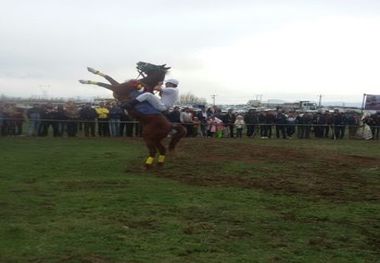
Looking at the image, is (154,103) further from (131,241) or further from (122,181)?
(131,241)

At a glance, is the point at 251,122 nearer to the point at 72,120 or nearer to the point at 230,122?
the point at 230,122

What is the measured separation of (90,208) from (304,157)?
341 inches

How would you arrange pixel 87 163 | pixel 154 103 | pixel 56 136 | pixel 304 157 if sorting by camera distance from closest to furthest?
1. pixel 154 103
2. pixel 87 163
3. pixel 304 157
4. pixel 56 136

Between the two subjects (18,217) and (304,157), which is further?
(304,157)

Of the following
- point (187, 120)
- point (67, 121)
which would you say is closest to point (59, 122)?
point (67, 121)

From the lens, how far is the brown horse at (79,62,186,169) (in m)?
11.9

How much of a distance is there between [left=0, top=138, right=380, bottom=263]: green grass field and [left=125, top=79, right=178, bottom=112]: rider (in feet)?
4.37

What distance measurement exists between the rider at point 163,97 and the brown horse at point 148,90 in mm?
122

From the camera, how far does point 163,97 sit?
12312 mm

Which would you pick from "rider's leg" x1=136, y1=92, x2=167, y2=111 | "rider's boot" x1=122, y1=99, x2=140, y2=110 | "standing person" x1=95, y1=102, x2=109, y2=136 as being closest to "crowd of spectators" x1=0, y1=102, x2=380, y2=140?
"standing person" x1=95, y1=102, x2=109, y2=136

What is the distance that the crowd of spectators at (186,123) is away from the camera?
23156mm

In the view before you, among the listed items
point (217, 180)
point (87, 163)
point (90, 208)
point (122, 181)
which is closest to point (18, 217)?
point (90, 208)

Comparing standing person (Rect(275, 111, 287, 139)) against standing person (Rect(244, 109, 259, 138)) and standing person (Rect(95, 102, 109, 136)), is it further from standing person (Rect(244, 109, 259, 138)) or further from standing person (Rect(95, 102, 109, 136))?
standing person (Rect(95, 102, 109, 136))

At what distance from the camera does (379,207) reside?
850 cm
